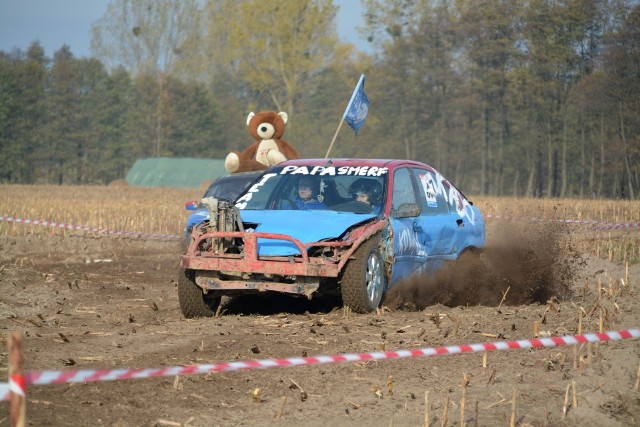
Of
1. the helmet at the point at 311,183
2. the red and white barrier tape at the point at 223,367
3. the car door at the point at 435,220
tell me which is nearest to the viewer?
the red and white barrier tape at the point at 223,367

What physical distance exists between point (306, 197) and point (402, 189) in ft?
3.29

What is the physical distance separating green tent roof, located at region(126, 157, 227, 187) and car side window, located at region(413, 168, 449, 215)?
48592 mm

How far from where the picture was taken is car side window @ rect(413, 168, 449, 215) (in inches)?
442

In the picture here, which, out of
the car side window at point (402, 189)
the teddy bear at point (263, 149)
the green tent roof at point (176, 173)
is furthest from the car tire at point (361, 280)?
the green tent roof at point (176, 173)

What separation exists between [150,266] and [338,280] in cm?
780

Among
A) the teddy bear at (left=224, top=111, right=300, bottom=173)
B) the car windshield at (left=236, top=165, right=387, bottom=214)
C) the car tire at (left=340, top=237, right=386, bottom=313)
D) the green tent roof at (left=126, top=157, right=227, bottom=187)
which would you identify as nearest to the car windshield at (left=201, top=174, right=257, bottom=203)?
the teddy bear at (left=224, top=111, right=300, bottom=173)

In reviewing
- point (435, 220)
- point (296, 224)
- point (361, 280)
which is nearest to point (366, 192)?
point (435, 220)

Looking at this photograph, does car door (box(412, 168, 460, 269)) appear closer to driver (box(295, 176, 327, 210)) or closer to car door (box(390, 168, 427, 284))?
car door (box(390, 168, 427, 284))

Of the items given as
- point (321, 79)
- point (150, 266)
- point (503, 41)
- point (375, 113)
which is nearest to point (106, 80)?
point (321, 79)

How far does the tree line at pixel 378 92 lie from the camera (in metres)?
51.6

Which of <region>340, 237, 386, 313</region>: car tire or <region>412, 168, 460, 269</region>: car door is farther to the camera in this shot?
<region>412, 168, 460, 269</region>: car door

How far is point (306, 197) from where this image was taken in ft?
35.2

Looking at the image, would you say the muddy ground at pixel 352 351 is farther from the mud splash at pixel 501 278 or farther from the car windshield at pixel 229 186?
the car windshield at pixel 229 186

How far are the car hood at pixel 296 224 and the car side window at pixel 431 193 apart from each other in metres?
1.30
